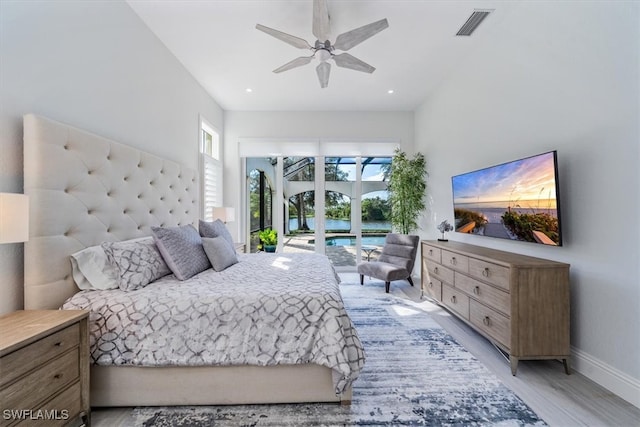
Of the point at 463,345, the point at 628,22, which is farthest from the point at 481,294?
the point at 628,22

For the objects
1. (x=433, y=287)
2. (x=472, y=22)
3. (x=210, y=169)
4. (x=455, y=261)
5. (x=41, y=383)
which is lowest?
(x=433, y=287)

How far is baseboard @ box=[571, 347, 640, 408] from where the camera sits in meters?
1.65

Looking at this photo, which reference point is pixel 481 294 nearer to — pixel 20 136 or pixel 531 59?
pixel 531 59

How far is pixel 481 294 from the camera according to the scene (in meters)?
2.34

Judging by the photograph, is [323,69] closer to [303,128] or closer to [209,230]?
[209,230]

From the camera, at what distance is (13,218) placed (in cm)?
120

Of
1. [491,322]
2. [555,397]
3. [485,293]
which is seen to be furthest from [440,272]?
[555,397]

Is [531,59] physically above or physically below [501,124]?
above

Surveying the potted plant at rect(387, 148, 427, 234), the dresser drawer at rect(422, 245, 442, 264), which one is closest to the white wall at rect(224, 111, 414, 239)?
the potted plant at rect(387, 148, 427, 234)

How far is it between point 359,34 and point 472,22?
4.33ft

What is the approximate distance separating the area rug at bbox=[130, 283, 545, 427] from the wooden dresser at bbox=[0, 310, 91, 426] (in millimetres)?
397

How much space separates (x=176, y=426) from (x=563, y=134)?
11.1 ft
